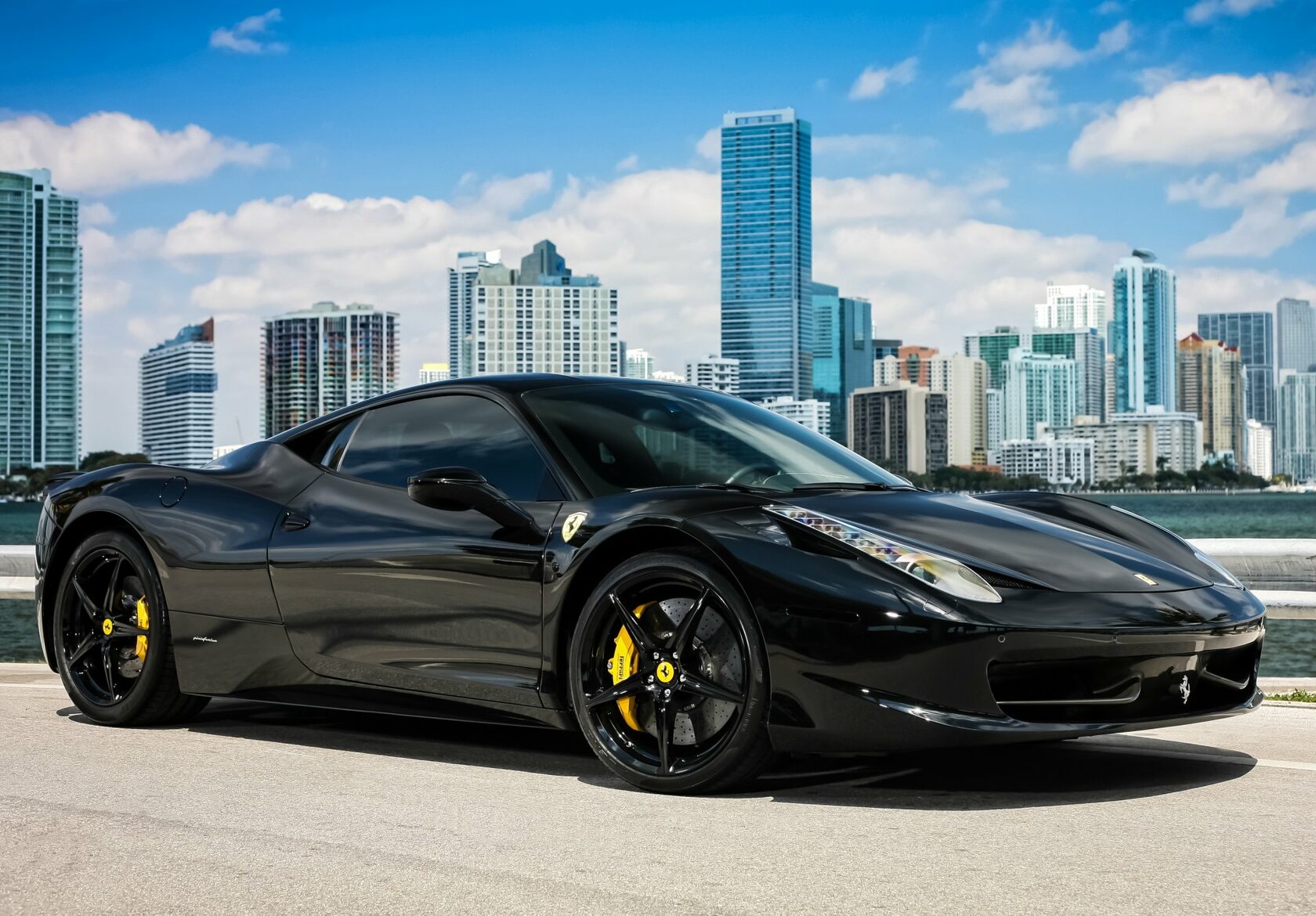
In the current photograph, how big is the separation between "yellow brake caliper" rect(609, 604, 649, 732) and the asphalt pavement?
22 cm

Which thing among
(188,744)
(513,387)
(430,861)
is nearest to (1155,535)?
(513,387)

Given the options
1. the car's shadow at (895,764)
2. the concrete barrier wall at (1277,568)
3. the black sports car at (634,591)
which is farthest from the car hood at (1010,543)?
the concrete barrier wall at (1277,568)

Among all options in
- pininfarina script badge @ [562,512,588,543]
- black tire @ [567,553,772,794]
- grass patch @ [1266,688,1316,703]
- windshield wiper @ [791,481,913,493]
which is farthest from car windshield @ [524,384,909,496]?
grass patch @ [1266,688,1316,703]

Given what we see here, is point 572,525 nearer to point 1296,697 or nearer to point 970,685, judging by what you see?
point 970,685

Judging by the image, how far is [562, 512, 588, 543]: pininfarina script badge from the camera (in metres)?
4.55

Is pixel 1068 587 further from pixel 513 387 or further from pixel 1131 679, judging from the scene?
pixel 513 387

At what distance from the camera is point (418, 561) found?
16.0 feet

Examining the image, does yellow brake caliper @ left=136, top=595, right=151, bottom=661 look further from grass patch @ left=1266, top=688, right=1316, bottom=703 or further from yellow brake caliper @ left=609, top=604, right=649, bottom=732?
grass patch @ left=1266, top=688, right=1316, bottom=703

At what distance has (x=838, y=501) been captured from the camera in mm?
4551

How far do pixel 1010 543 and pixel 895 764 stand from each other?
34.4 inches

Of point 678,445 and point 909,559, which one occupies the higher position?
point 678,445

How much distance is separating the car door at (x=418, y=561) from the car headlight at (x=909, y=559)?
891 millimetres

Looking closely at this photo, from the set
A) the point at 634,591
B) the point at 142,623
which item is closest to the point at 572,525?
the point at 634,591

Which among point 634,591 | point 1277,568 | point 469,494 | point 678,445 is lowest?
point 1277,568
